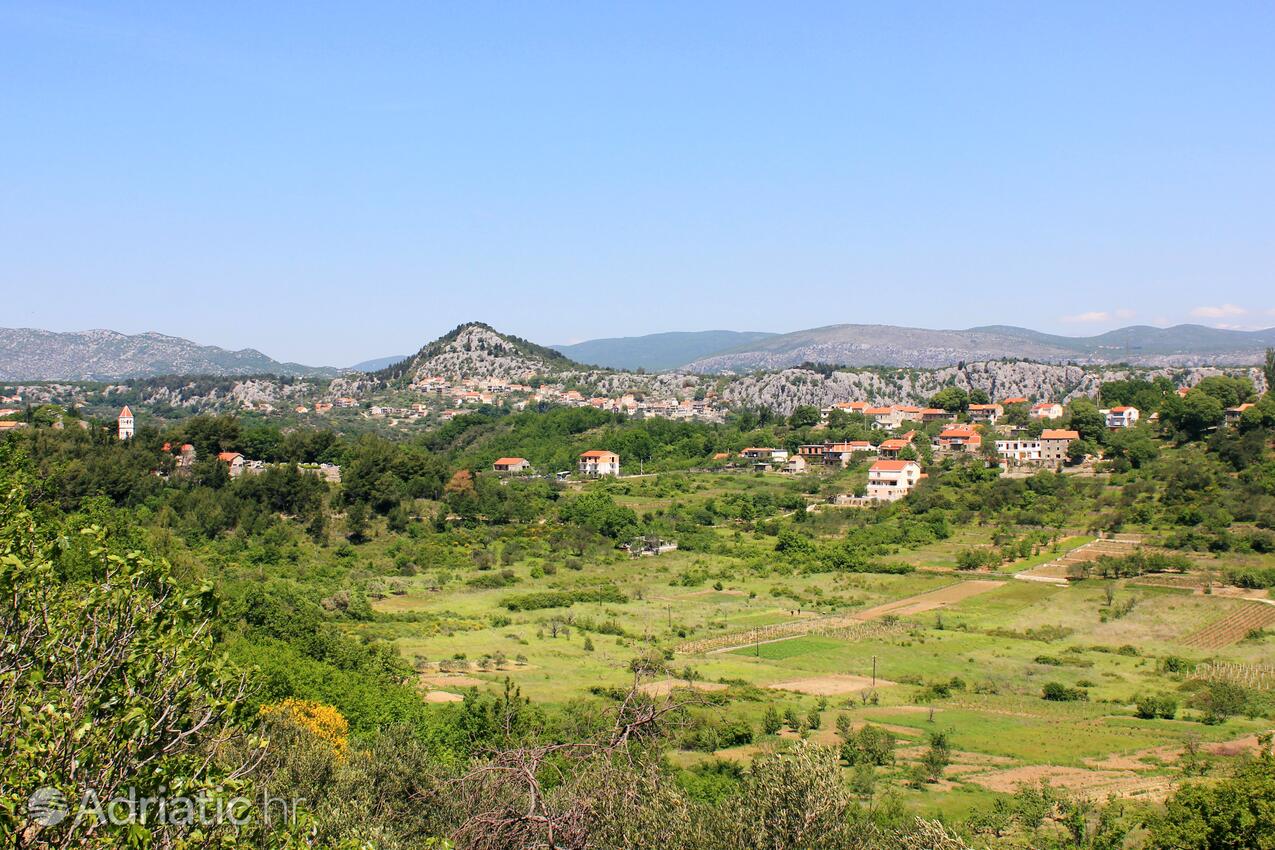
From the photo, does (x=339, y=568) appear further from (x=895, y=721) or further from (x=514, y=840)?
(x=514, y=840)

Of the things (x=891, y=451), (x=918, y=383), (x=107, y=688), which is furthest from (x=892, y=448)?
(x=107, y=688)

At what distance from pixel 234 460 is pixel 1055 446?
2201 inches

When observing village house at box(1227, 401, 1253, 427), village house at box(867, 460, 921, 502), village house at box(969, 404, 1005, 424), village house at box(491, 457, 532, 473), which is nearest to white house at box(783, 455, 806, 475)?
village house at box(867, 460, 921, 502)

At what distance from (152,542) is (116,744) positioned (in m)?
28.9

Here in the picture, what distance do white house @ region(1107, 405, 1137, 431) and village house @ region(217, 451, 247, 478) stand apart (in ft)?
214

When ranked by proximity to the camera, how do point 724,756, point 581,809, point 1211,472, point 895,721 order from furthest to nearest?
point 1211,472 < point 895,721 < point 724,756 < point 581,809

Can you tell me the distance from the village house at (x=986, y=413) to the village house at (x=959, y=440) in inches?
384

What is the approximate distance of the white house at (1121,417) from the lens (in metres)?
84.4

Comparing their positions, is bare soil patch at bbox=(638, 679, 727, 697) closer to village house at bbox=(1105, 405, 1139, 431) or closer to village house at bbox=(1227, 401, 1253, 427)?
village house at bbox=(1227, 401, 1253, 427)

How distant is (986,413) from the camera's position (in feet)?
317

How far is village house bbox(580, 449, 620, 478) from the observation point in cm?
8325

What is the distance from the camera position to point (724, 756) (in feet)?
77.0

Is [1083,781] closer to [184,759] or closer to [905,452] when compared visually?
[184,759]

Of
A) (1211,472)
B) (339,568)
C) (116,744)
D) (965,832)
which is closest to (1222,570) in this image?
(1211,472)
